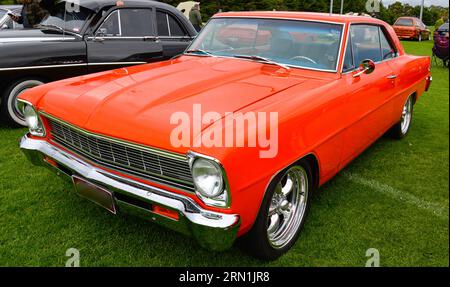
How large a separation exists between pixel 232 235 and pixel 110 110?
3.60 feet

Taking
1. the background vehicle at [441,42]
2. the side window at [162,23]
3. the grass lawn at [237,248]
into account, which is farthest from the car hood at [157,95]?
the background vehicle at [441,42]

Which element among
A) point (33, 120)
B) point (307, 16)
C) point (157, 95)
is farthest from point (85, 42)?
point (157, 95)

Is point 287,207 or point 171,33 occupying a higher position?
point 171,33

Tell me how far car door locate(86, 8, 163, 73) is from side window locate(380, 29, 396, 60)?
3.13 metres

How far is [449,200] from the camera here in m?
1.38

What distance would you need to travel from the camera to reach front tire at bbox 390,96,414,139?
5.11 m

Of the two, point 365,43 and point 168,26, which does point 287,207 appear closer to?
point 365,43

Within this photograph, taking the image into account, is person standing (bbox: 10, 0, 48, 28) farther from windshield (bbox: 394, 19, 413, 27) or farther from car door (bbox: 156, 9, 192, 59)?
windshield (bbox: 394, 19, 413, 27)

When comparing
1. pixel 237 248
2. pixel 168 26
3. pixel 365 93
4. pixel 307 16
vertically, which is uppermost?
pixel 307 16

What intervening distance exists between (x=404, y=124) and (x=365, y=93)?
7.15 feet

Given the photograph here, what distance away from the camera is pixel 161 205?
2.26m

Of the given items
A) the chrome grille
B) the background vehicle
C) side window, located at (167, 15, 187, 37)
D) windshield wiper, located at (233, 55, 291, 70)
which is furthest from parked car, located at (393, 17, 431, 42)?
the chrome grille

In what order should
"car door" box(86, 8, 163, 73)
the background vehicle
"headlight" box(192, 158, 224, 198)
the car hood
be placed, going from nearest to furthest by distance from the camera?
"headlight" box(192, 158, 224, 198) → the car hood → "car door" box(86, 8, 163, 73) → the background vehicle
